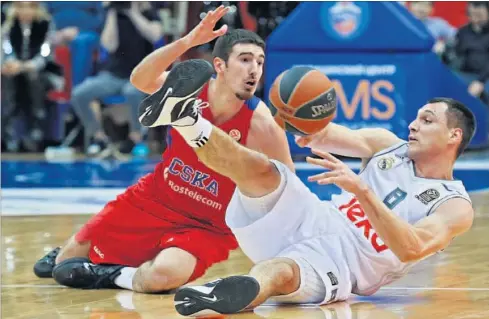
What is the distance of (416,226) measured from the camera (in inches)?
199

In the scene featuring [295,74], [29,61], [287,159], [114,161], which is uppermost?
[295,74]

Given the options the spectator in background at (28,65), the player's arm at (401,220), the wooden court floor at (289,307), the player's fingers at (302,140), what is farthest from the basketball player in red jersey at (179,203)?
the spectator in background at (28,65)

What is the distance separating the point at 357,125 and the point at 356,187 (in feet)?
24.7

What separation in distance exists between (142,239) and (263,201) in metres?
1.15

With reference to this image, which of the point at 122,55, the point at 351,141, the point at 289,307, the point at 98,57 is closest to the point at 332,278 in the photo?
Answer: the point at 289,307

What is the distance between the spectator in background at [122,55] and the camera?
1302 cm

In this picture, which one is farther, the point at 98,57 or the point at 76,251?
the point at 98,57

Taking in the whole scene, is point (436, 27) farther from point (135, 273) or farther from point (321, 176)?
point (321, 176)

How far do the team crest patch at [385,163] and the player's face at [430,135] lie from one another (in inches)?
4.6

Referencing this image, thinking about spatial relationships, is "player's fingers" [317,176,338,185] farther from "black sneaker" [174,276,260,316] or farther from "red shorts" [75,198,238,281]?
"red shorts" [75,198,238,281]

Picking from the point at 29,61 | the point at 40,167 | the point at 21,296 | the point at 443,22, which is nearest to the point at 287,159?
the point at 21,296

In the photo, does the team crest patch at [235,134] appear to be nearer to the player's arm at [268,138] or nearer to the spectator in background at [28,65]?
the player's arm at [268,138]

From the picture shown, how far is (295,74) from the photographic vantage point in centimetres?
505

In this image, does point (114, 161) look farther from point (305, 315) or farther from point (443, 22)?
point (305, 315)
